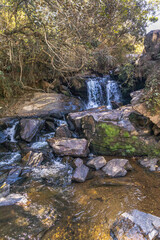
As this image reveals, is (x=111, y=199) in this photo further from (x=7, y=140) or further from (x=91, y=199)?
(x=7, y=140)

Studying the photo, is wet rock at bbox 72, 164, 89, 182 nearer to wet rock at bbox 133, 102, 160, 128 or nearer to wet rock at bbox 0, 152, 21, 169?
wet rock at bbox 0, 152, 21, 169

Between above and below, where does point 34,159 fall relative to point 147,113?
below

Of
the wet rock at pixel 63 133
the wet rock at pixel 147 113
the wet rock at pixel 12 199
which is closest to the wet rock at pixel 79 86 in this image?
the wet rock at pixel 63 133

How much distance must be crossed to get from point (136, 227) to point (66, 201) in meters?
1.50

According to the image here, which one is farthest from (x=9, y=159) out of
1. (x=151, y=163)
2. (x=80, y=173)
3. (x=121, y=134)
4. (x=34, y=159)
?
(x=151, y=163)

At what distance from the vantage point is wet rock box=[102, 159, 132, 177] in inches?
157

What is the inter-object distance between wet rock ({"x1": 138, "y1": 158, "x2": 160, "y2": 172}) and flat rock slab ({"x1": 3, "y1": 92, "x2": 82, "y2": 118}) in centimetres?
525

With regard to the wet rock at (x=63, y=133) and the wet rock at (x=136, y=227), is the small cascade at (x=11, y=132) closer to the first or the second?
the wet rock at (x=63, y=133)

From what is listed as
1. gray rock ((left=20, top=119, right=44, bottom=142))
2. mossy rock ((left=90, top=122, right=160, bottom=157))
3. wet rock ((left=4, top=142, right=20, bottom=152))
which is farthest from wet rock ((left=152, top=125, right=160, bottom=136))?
wet rock ((left=4, top=142, right=20, bottom=152))

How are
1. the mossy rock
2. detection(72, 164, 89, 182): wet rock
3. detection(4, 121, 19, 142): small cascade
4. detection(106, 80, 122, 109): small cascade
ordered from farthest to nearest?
detection(106, 80, 122, 109): small cascade → detection(4, 121, 19, 142): small cascade → the mossy rock → detection(72, 164, 89, 182): wet rock

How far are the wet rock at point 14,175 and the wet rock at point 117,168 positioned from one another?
2449 mm

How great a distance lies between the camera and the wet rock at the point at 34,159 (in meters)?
4.84

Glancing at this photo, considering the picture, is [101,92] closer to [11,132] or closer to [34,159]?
[11,132]

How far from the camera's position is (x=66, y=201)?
3221mm
